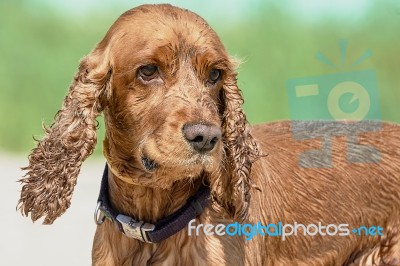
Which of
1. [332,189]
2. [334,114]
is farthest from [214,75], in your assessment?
[334,114]

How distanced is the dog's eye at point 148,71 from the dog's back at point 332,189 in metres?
1.03

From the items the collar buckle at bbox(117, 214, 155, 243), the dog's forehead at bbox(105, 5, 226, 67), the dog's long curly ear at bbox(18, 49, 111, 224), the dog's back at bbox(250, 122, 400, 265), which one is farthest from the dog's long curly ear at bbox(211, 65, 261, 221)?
the dog's long curly ear at bbox(18, 49, 111, 224)

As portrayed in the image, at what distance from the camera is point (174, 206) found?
4.26 meters

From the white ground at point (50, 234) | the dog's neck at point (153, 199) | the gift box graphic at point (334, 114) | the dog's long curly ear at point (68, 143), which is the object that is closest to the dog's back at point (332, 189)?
the gift box graphic at point (334, 114)

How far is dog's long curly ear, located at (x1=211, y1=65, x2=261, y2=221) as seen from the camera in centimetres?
437

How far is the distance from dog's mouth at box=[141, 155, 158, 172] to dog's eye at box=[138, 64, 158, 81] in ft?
1.28

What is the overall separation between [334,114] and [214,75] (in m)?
3.31

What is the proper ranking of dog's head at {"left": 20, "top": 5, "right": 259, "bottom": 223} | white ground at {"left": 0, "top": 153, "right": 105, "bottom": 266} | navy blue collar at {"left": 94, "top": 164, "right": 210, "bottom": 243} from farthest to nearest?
1. white ground at {"left": 0, "top": 153, "right": 105, "bottom": 266}
2. navy blue collar at {"left": 94, "top": 164, "right": 210, "bottom": 243}
3. dog's head at {"left": 20, "top": 5, "right": 259, "bottom": 223}

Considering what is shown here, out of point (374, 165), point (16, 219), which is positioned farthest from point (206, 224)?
point (16, 219)

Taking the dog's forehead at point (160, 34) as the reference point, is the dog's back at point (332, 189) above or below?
below

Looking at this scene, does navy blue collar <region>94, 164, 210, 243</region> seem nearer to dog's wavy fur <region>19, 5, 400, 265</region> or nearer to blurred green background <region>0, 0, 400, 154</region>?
dog's wavy fur <region>19, 5, 400, 265</region>

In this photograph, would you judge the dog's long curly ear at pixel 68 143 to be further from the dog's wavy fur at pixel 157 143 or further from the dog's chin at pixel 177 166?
the dog's chin at pixel 177 166

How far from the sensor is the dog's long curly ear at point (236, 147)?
14.3 feet

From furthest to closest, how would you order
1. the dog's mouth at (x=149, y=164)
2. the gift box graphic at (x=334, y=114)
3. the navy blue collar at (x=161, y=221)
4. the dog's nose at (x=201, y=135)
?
the gift box graphic at (x=334, y=114) → the navy blue collar at (x=161, y=221) → the dog's mouth at (x=149, y=164) → the dog's nose at (x=201, y=135)
